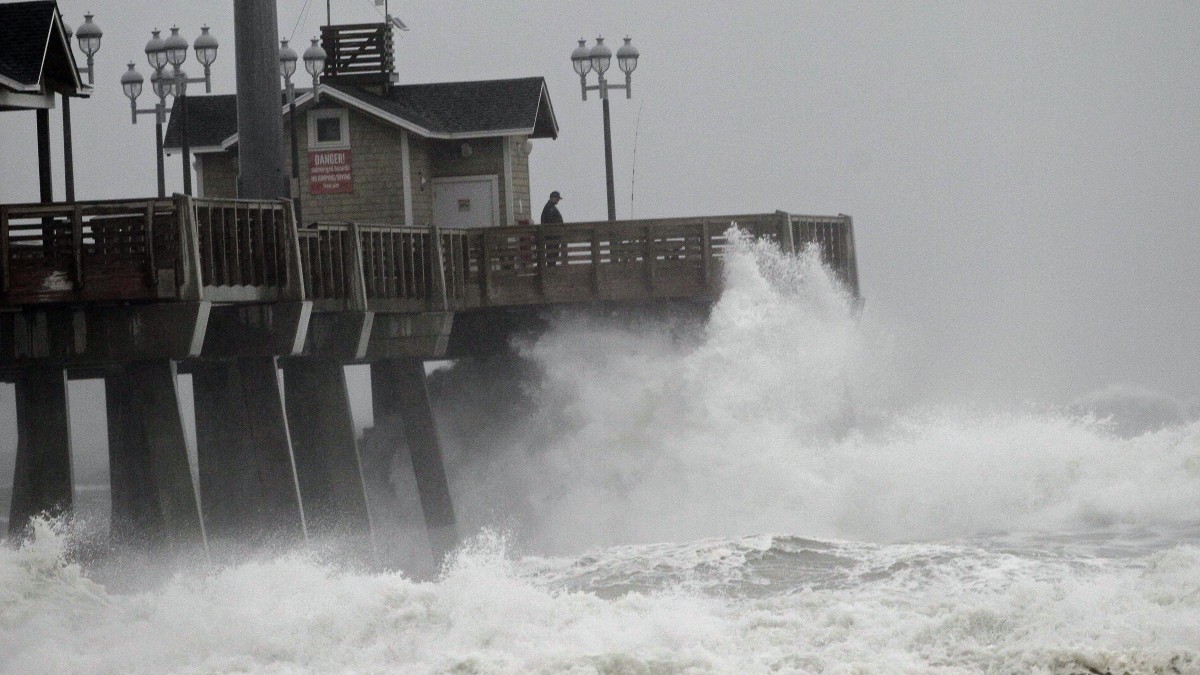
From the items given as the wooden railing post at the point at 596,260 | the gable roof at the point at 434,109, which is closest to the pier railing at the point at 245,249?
the wooden railing post at the point at 596,260

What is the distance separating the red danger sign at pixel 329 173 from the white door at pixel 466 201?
1894 millimetres

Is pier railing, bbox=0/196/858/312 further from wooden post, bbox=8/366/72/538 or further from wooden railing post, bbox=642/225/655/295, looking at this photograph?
wooden post, bbox=8/366/72/538

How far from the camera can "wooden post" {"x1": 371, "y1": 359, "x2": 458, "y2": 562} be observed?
31.0 meters

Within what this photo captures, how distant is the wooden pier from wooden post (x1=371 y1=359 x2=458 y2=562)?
31 mm

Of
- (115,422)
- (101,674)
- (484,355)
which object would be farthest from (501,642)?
(484,355)

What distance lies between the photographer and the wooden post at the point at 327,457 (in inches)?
1048

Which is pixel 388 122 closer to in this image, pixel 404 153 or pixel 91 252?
pixel 404 153

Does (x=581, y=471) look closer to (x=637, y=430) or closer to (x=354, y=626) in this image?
(x=637, y=430)

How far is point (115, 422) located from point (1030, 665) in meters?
12.7

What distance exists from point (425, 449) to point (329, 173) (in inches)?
381

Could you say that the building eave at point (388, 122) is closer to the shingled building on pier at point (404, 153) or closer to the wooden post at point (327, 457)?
the shingled building on pier at point (404, 153)

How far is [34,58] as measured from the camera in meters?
28.2

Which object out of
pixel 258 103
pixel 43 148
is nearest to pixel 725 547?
pixel 258 103

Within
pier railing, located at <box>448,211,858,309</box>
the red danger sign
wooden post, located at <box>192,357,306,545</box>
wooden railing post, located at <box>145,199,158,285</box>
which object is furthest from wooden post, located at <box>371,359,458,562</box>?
wooden railing post, located at <box>145,199,158,285</box>
